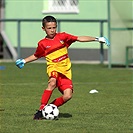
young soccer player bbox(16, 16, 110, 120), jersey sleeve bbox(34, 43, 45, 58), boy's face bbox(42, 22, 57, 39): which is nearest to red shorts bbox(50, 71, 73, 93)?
young soccer player bbox(16, 16, 110, 120)

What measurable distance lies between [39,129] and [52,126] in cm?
36

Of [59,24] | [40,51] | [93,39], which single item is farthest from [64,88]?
[59,24]

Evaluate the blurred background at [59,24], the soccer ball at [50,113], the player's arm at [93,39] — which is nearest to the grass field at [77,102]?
the soccer ball at [50,113]

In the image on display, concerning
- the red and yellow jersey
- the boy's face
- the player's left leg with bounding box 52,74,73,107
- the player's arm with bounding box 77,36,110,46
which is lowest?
the player's left leg with bounding box 52,74,73,107

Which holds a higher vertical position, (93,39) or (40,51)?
(93,39)

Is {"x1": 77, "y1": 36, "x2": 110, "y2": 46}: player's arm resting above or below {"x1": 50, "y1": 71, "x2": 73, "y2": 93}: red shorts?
above

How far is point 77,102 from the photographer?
1355 cm

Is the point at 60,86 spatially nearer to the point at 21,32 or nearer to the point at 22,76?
the point at 22,76

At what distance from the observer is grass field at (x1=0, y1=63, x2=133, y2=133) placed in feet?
33.1

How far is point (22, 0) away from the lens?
28.0 m

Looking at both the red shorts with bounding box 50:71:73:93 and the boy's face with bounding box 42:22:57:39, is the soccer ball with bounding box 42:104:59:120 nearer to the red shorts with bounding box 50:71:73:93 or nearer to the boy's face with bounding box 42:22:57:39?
the red shorts with bounding box 50:71:73:93

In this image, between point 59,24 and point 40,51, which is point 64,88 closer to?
point 40,51

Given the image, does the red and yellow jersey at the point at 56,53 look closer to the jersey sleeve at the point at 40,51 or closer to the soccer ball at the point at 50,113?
the jersey sleeve at the point at 40,51

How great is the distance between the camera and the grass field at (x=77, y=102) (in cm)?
1009
